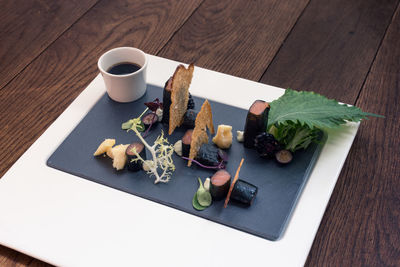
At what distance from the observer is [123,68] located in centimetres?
145

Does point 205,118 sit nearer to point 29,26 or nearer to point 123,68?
point 123,68

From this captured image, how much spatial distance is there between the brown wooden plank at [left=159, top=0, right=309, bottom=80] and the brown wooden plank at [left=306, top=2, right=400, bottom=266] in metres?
0.40

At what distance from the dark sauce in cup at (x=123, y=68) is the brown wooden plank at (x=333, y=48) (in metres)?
0.45

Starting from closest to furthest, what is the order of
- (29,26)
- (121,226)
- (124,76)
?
(121,226), (124,76), (29,26)

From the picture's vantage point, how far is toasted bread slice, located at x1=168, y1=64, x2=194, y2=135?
127 cm

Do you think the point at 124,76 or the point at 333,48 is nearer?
the point at 124,76

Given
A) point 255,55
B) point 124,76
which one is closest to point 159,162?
point 124,76

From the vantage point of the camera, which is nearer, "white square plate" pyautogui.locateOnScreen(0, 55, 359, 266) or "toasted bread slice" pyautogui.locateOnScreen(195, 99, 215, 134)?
"white square plate" pyautogui.locateOnScreen(0, 55, 359, 266)

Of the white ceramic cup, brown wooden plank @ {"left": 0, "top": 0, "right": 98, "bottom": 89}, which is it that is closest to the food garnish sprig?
the white ceramic cup

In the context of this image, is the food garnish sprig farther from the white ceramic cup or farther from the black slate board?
the white ceramic cup

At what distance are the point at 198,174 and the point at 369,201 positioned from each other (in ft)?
1.49

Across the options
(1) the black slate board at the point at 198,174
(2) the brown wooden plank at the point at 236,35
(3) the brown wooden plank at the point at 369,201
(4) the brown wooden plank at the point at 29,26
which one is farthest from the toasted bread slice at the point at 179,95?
(4) the brown wooden plank at the point at 29,26

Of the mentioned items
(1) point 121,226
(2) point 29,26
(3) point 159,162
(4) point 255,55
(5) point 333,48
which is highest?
(5) point 333,48

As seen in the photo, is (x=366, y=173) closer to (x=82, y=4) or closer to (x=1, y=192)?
(x=1, y=192)
